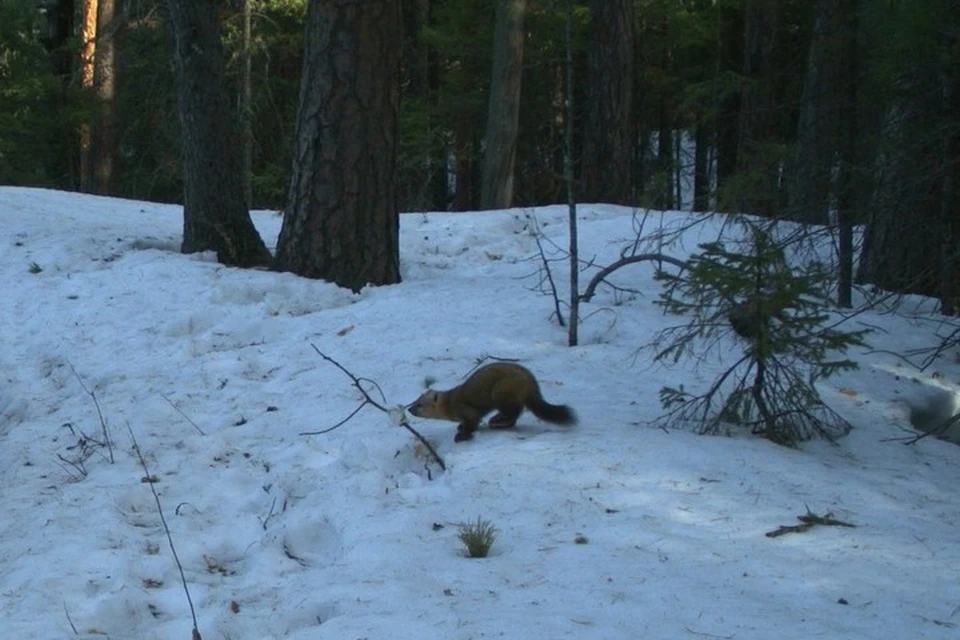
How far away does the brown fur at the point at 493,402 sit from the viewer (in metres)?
6.45

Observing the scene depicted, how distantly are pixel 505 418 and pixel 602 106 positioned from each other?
38.9ft

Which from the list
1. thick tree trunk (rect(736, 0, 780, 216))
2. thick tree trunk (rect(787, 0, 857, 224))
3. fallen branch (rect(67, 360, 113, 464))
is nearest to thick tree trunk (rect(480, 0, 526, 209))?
thick tree trunk (rect(736, 0, 780, 216))

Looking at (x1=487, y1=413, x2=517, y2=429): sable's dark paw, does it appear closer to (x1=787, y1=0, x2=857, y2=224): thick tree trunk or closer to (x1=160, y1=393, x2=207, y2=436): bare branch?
(x1=160, y1=393, x2=207, y2=436): bare branch

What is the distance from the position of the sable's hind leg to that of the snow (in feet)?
0.19

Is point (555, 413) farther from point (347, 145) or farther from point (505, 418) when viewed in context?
point (347, 145)

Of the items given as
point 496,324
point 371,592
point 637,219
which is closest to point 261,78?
point 637,219

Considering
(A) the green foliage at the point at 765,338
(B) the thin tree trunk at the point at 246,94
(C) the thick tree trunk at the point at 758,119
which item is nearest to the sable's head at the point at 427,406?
(A) the green foliage at the point at 765,338

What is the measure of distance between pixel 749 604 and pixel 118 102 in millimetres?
24964

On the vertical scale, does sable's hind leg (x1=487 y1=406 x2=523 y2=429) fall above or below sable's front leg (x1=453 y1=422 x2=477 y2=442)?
above

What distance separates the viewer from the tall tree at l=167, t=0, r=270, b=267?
11.1 metres

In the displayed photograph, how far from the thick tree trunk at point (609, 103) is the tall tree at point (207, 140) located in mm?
7732

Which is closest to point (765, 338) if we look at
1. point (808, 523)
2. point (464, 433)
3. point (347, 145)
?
point (808, 523)

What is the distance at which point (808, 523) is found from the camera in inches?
203

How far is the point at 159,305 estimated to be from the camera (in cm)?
980
